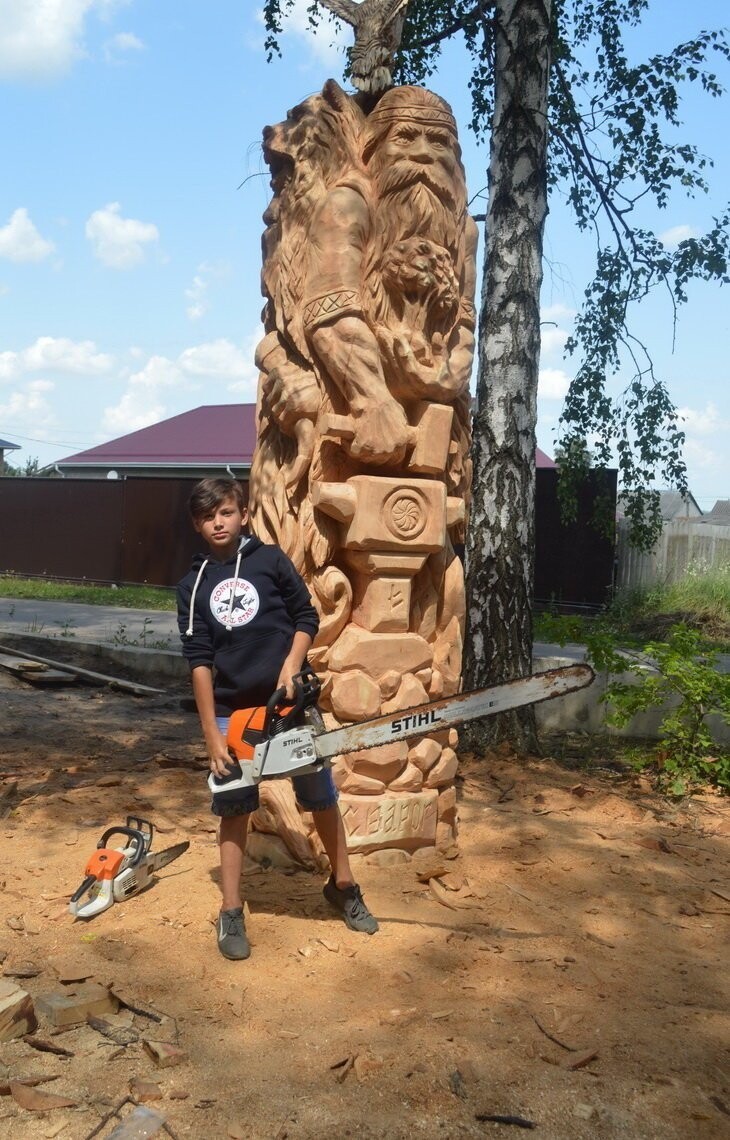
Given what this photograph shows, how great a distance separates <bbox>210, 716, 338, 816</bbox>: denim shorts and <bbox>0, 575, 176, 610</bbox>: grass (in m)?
10.8

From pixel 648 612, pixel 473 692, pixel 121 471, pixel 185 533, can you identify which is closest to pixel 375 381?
pixel 473 692

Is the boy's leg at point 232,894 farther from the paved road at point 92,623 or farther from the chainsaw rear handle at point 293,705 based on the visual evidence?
the paved road at point 92,623

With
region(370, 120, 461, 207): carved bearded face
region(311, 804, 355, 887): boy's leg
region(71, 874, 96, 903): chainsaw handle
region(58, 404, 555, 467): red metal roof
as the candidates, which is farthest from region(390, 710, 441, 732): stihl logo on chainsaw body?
region(58, 404, 555, 467): red metal roof

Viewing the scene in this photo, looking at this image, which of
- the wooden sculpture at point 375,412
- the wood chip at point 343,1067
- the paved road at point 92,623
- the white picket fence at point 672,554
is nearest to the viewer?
the wood chip at point 343,1067

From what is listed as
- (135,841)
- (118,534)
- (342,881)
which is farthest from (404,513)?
(118,534)

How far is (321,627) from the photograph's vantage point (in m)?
4.30

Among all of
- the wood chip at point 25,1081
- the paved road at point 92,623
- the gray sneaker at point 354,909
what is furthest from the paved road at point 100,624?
the wood chip at point 25,1081

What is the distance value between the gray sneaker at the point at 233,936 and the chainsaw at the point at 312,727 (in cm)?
38

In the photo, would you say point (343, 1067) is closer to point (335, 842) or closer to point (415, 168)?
point (335, 842)

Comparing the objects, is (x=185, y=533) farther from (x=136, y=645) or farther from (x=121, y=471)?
(x=121, y=471)

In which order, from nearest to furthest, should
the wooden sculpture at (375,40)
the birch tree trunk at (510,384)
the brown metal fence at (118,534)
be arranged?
the wooden sculpture at (375,40) < the birch tree trunk at (510,384) < the brown metal fence at (118,534)

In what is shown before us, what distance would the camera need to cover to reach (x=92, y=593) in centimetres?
1608

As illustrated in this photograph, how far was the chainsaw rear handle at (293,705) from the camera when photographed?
342cm

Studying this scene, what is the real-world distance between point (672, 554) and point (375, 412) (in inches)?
431
